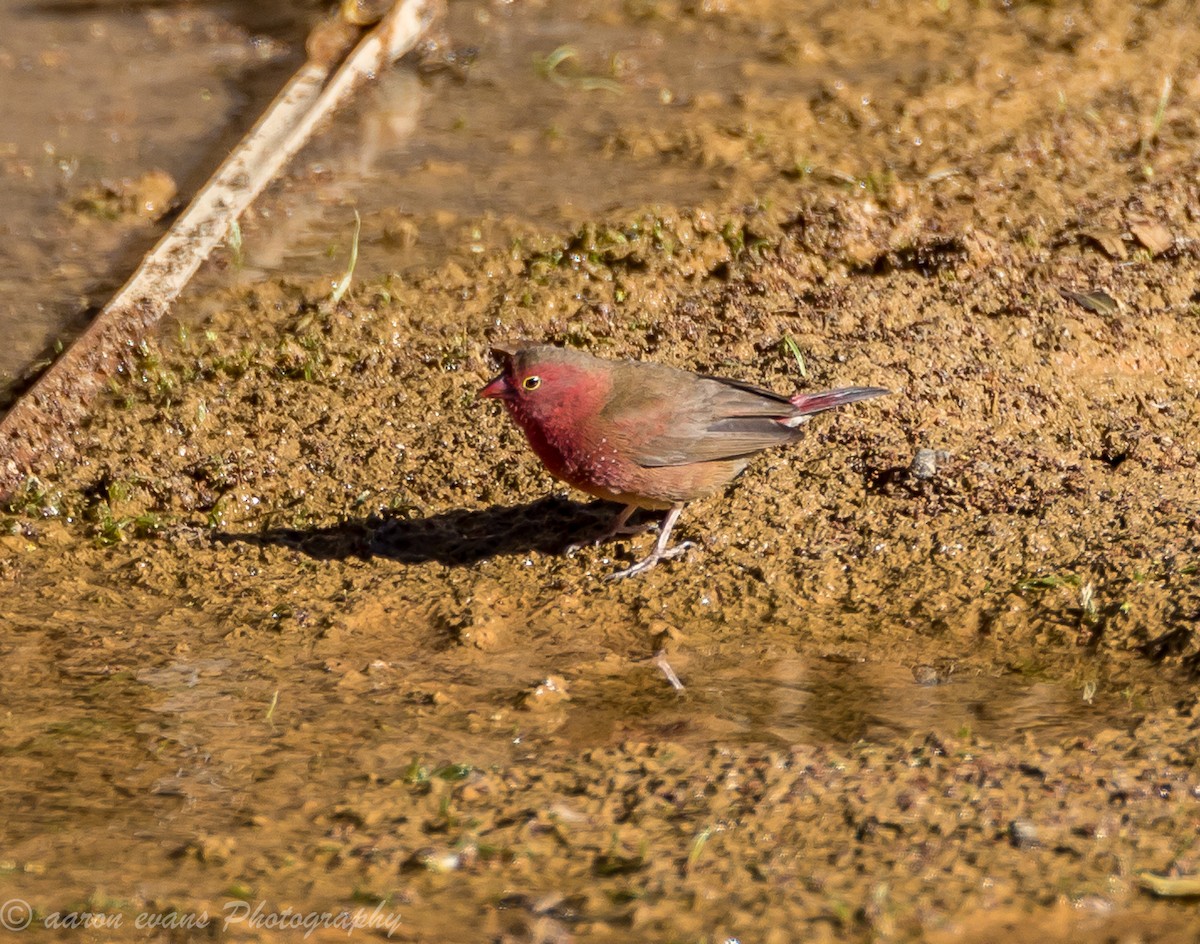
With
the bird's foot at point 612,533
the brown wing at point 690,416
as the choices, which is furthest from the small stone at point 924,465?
the bird's foot at point 612,533

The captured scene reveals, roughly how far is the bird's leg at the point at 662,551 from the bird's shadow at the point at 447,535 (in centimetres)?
32

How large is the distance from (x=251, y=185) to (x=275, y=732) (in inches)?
158

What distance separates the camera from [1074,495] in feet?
16.9

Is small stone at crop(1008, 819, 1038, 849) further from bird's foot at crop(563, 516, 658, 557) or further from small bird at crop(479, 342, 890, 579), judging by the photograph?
bird's foot at crop(563, 516, 658, 557)

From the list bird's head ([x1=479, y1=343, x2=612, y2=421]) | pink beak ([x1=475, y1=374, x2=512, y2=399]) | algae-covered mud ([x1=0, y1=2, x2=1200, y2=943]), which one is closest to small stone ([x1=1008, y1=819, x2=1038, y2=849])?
algae-covered mud ([x1=0, y1=2, x2=1200, y2=943])

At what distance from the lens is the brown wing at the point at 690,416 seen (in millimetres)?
5105

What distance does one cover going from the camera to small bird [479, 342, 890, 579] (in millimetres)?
5062

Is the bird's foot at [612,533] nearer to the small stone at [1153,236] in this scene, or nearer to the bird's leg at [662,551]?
the bird's leg at [662,551]

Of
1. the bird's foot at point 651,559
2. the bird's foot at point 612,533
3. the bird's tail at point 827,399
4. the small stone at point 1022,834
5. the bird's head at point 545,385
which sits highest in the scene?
the bird's head at point 545,385

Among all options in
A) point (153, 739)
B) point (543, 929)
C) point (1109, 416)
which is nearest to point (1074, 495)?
point (1109, 416)

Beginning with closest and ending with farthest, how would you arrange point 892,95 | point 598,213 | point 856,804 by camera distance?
point 856,804
point 598,213
point 892,95

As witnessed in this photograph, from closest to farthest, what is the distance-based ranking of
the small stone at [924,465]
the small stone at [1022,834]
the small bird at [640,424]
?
the small stone at [1022,834] → the small bird at [640,424] → the small stone at [924,465]

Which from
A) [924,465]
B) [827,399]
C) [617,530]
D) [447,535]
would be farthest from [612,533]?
[924,465]

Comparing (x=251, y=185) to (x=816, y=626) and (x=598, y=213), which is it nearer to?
(x=598, y=213)
